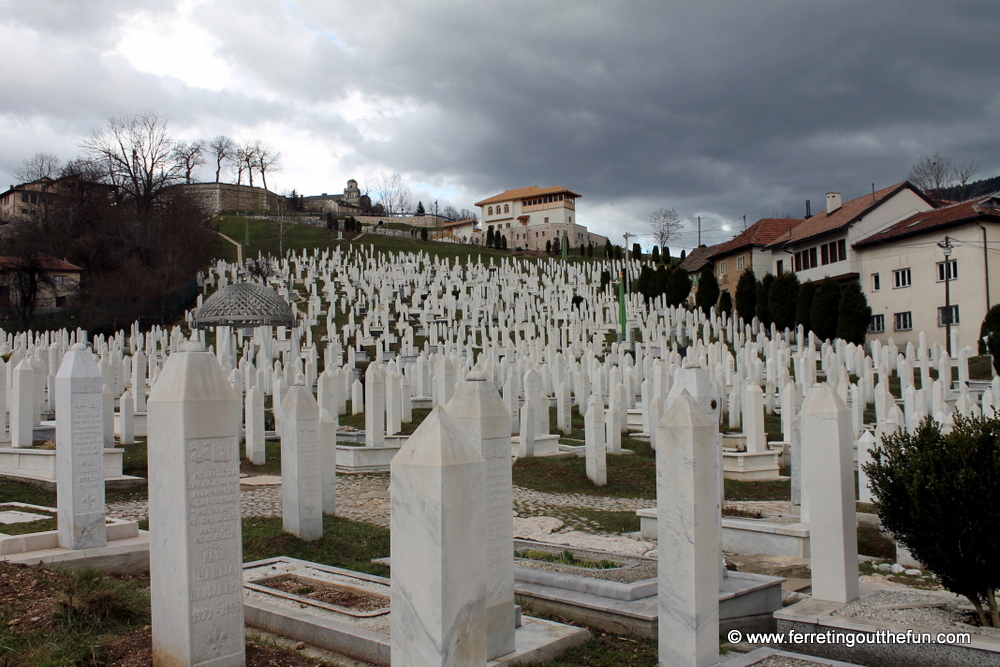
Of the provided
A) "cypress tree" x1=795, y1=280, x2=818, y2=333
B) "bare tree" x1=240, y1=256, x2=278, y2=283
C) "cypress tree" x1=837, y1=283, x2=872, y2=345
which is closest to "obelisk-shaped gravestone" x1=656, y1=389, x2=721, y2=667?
"cypress tree" x1=837, y1=283, x2=872, y2=345

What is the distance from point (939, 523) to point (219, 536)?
5122 mm

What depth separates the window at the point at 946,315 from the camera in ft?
102

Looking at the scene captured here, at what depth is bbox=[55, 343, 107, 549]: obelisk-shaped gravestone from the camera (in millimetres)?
6832

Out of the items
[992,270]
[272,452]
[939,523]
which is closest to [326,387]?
[272,452]

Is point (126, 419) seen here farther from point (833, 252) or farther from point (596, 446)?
point (833, 252)

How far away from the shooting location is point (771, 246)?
46.6 metres

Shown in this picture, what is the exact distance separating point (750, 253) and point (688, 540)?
4649 cm

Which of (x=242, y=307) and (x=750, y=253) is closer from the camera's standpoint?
(x=242, y=307)

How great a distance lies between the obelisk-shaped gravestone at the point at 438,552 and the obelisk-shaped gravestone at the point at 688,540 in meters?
1.61

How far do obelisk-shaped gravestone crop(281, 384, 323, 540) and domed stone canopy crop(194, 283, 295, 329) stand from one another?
53.2 feet

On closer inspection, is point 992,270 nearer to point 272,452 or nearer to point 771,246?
point 771,246

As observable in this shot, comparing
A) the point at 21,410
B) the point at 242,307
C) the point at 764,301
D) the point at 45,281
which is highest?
the point at 45,281

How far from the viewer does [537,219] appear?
105 m

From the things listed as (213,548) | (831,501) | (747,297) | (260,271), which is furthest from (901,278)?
(213,548)
